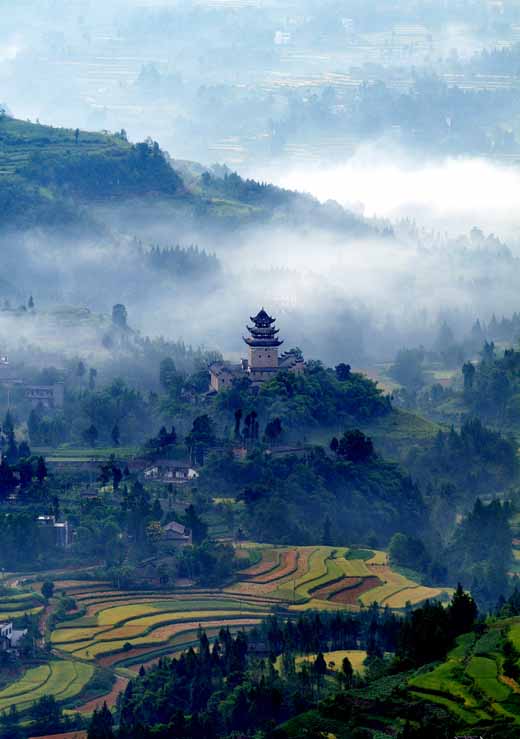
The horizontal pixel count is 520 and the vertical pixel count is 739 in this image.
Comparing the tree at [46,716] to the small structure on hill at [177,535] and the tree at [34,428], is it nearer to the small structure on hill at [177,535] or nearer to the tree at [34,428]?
the small structure on hill at [177,535]

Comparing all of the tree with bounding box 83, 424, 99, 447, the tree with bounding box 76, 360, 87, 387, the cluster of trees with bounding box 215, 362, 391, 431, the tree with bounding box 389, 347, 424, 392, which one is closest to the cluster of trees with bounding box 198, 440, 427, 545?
the cluster of trees with bounding box 215, 362, 391, 431

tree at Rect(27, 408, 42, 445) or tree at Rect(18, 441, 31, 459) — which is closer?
tree at Rect(18, 441, 31, 459)

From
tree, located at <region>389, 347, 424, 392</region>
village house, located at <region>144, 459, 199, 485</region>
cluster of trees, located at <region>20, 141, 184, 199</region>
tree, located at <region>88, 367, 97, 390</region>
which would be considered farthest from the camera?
cluster of trees, located at <region>20, 141, 184, 199</region>

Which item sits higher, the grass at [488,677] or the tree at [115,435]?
the grass at [488,677]

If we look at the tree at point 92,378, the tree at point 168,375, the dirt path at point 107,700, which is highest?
the tree at point 168,375

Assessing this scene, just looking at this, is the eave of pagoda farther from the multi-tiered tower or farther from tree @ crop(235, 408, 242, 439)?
tree @ crop(235, 408, 242, 439)

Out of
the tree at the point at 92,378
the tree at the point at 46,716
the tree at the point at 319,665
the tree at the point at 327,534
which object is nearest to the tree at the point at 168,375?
the tree at the point at 92,378

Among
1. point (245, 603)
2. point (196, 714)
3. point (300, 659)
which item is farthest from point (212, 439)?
point (196, 714)
